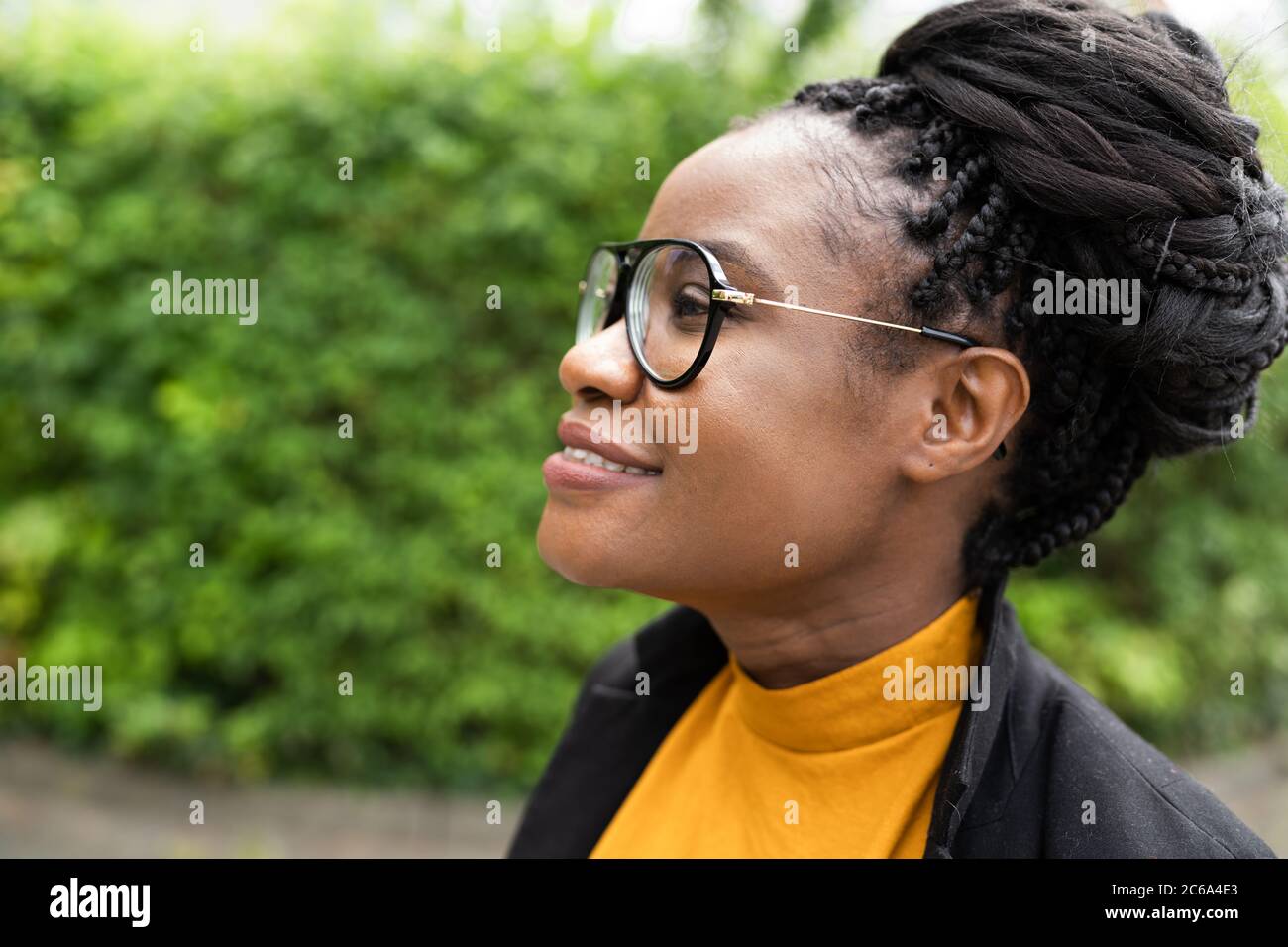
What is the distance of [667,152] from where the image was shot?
505 centimetres

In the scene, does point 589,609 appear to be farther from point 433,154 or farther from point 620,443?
point 620,443

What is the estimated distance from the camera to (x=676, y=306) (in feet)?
5.80

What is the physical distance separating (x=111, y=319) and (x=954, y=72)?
4850mm

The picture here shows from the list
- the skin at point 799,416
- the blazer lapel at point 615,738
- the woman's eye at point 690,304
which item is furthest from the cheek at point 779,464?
the blazer lapel at point 615,738

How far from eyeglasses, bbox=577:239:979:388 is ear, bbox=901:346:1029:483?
5cm

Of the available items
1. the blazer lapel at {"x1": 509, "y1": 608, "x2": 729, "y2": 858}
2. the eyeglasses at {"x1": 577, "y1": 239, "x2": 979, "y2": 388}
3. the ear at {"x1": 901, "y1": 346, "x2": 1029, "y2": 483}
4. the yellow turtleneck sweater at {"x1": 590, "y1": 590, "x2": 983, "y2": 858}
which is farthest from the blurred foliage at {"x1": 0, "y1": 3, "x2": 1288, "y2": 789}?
the ear at {"x1": 901, "y1": 346, "x2": 1029, "y2": 483}

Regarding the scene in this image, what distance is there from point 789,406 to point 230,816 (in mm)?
4664

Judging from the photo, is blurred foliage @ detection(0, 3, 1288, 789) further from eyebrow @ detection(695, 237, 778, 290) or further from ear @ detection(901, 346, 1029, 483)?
ear @ detection(901, 346, 1029, 483)

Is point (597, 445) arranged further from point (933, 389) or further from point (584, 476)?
point (933, 389)

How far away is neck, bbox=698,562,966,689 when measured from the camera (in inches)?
73.5

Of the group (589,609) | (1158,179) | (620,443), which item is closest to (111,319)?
(589,609)

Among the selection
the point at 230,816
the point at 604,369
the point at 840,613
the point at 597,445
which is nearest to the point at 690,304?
the point at 604,369

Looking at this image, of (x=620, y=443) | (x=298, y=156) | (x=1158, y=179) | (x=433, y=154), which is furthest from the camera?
(x=298, y=156)

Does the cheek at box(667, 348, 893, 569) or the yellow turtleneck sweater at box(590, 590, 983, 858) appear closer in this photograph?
A: the cheek at box(667, 348, 893, 569)
